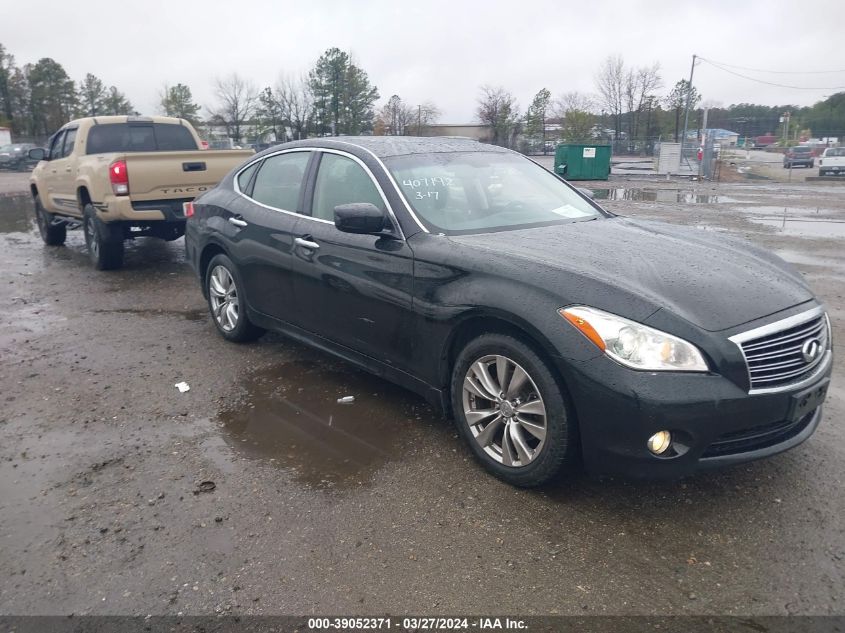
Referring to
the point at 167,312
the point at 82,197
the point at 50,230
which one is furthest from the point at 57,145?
the point at 167,312

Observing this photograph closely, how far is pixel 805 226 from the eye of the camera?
1316 cm

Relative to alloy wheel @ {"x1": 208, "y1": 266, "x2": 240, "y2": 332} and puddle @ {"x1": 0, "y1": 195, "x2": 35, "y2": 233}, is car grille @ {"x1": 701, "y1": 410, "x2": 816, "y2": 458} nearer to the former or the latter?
alloy wheel @ {"x1": 208, "y1": 266, "x2": 240, "y2": 332}

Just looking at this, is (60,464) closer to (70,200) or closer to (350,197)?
(350,197)

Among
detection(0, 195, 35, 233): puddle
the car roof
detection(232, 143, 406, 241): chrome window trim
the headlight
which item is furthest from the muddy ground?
detection(0, 195, 35, 233): puddle

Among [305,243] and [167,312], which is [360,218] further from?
[167,312]

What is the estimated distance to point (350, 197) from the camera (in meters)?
4.39

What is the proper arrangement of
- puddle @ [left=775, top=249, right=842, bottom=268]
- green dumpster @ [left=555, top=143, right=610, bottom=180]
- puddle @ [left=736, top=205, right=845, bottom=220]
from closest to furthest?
puddle @ [left=775, top=249, right=842, bottom=268]
puddle @ [left=736, top=205, right=845, bottom=220]
green dumpster @ [left=555, top=143, right=610, bottom=180]

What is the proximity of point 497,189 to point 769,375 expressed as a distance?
2.13 meters

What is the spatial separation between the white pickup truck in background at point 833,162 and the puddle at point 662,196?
14.2 m

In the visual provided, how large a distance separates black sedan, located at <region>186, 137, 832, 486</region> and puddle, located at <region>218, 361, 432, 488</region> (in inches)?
14.1

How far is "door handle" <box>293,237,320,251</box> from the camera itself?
4484mm

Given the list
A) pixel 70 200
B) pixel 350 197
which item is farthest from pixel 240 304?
pixel 70 200

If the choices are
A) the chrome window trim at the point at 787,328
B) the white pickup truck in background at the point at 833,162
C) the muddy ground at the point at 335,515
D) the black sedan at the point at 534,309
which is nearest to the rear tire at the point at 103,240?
the muddy ground at the point at 335,515

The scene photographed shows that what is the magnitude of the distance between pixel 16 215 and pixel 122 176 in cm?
1011
